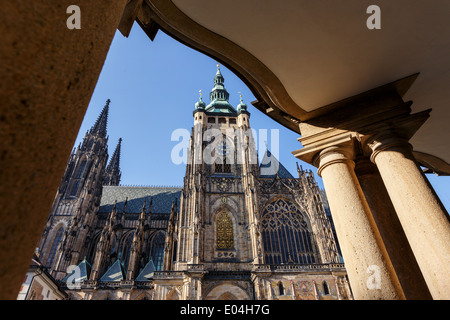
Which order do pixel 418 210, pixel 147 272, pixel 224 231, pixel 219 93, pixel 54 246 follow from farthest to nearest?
1. pixel 219 93
2. pixel 54 246
3. pixel 147 272
4. pixel 224 231
5. pixel 418 210

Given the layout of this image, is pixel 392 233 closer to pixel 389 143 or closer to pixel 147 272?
pixel 389 143

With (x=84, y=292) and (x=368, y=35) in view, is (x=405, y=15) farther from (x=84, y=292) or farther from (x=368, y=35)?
(x=84, y=292)

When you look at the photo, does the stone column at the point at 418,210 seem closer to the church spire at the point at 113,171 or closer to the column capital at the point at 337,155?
the column capital at the point at 337,155

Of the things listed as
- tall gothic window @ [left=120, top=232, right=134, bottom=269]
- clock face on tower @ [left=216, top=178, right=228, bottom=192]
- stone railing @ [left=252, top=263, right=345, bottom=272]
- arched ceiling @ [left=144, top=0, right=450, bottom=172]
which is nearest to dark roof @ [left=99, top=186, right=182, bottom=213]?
tall gothic window @ [left=120, top=232, right=134, bottom=269]

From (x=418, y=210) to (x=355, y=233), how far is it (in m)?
0.68

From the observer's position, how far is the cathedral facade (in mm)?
19578

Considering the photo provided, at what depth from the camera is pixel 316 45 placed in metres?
3.42

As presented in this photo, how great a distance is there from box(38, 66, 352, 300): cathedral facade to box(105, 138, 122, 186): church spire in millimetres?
14480

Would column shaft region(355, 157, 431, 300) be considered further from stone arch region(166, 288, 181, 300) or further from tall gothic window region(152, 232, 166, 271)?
tall gothic window region(152, 232, 166, 271)

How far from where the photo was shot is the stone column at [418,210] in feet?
8.37

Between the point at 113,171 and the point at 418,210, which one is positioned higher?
the point at 113,171

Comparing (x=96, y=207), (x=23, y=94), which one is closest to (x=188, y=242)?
(x=96, y=207)

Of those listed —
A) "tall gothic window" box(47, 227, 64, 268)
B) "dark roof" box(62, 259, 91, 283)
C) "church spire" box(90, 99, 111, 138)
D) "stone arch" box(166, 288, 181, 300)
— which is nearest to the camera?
"stone arch" box(166, 288, 181, 300)

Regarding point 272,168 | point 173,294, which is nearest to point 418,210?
point 173,294
